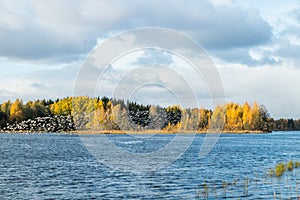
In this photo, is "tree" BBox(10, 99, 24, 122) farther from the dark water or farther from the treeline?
the dark water

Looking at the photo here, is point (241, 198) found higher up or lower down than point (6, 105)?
lower down

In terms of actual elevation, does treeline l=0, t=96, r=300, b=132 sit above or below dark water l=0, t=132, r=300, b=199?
above

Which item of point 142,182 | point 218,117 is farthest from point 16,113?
point 142,182

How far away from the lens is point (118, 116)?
178 m

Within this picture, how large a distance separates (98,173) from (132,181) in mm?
6186

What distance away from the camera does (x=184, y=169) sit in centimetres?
4959

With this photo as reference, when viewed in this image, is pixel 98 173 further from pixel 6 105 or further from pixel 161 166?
pixel 6 105

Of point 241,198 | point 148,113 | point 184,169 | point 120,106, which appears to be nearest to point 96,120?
point 120,106

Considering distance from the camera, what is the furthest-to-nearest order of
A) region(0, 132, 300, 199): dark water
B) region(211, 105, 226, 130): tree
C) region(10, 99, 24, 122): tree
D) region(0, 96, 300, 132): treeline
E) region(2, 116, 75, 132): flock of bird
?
region(211, 105, 226, 130): tree < region(10, 99, 24, 122): tree < region(2, 116, 75, 132): flock of bird < region(0, 96, 300, 132): treeline < region(0, 132, 300, 199): dark water

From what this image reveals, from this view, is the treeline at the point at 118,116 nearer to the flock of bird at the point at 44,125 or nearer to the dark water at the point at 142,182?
the flock of bird at the point at 44,125

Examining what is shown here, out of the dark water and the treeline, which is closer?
the dark water

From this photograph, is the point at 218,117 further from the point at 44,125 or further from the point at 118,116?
the point at 44,125

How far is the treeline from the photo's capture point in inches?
6752

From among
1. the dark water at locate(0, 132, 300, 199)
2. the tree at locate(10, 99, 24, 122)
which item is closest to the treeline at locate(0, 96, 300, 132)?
the tree at locate(10, 99, 24, 122)
